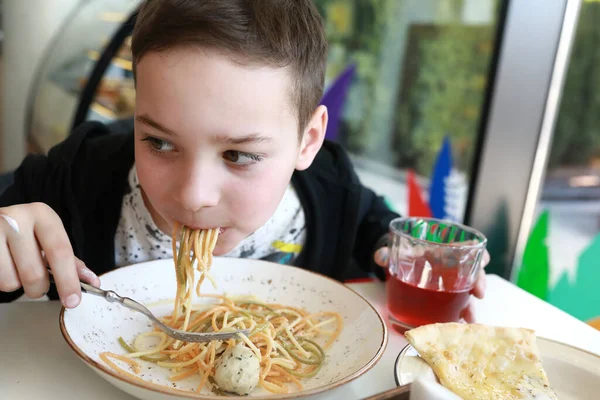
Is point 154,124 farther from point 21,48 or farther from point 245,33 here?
point 21,48

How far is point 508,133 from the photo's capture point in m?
2.03

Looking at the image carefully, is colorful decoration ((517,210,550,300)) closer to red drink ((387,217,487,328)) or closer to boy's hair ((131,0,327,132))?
red drink ((387,217,487,328))

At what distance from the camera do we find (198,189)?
0.80m

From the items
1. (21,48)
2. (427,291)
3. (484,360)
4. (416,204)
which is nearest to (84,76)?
(21,48)

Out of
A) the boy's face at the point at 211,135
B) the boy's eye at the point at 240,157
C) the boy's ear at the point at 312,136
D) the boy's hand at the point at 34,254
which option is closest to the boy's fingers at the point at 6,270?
the boy's hand at the point at 34,254

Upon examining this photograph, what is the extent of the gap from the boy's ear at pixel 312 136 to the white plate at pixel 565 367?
462mm

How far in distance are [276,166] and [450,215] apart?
1810 millimetres

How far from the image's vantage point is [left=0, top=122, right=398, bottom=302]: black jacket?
125 centimetres

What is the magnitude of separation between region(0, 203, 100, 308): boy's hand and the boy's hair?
0.32 meters

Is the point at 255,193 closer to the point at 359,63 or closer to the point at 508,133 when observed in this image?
the point at 508,133

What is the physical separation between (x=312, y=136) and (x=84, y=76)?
2536mm

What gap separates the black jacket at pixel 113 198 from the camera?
1247 millimetres

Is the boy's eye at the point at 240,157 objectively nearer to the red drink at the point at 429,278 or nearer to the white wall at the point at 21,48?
the red drink at the point at 429,278

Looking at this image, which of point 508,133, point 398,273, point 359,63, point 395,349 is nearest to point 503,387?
point 395,349
